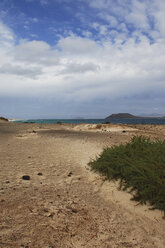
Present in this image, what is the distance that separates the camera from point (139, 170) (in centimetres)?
415

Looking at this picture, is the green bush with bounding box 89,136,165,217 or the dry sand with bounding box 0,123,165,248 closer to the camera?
the dry sand with bounding box 0,123,165,248

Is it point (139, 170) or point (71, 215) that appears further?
point (139, 170)

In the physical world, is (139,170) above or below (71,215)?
above

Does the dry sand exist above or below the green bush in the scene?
Answer: below

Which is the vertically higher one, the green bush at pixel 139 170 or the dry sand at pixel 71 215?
the green bush at pixel 139 170

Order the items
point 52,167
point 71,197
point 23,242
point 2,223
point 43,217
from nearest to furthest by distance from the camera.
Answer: point 23,242 < point 2,223 < point 43,217 < point 71,197 < point 52,167

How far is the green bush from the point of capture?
12.0 ft

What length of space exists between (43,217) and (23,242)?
2.21 feet

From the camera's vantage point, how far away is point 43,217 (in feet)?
10.2

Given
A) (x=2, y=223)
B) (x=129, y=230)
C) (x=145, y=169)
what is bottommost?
(x=129, y=230)

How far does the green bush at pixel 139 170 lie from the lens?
3.65 metres

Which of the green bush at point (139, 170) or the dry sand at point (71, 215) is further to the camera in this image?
the green bush at point (139, 170)

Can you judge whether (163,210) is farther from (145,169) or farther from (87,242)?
(87,242)

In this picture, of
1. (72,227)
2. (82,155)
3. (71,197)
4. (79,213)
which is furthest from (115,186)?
(82,155)
